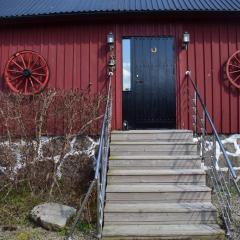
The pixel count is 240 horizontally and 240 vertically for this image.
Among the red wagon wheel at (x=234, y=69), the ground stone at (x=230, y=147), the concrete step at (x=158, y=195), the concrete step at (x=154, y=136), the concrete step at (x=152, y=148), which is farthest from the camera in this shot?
the red wagon wheel at (x=234, y=69)

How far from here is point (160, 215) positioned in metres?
5.76

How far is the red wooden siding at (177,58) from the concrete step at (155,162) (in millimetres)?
1896

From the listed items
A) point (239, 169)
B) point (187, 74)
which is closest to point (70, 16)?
point (187, 74)

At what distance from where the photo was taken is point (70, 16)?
28.3ft

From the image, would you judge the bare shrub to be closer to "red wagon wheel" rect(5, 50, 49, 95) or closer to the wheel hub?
"red wagon wheel" rect(5, 50, 49, 95)

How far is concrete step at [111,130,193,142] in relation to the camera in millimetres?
7605

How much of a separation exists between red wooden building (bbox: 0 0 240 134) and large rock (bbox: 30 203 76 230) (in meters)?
2.87

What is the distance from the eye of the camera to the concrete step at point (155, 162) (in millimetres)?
6828

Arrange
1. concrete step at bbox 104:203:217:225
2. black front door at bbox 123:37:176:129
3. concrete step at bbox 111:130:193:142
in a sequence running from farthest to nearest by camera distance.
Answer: black front door at bbox 123:37:176:129 → concrete step at bbox 111:130:193:142 → concrete step at bbox 104:203:217:225

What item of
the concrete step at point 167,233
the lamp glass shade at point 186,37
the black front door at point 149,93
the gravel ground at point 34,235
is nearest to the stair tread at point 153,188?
the concrete step at point 167,233

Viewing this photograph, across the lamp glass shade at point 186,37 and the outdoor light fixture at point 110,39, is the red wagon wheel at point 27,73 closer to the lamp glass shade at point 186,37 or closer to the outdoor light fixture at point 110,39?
the outdoor light fixture at point 110,39

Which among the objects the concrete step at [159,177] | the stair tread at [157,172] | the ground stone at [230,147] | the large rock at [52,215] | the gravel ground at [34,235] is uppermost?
the ground stone at [230,147]

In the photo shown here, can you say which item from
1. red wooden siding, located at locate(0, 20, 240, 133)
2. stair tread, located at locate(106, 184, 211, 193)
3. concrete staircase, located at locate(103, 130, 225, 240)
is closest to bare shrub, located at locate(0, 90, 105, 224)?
red wooden siding, located at locate(0, 20, 240, 133)

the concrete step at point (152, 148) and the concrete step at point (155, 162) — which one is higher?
the concrete step at point (152, 148)
